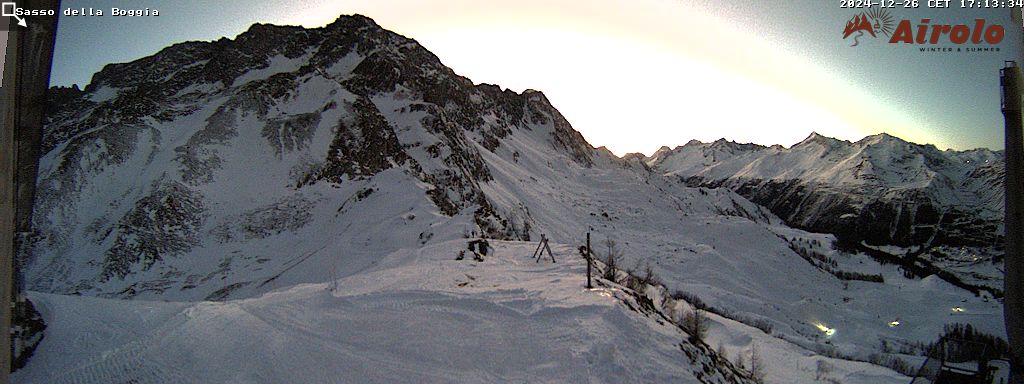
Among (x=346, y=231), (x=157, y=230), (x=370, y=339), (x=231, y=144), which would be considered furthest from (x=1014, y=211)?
(x=231, y=144)

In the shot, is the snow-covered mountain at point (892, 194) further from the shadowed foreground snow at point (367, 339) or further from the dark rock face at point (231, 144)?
the shadowed foreground snow at point (367, 339)

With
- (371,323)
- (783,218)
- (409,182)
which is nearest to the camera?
(371,323)

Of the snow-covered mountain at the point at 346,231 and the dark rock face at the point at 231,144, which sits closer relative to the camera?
the snow-covered mountain at the point at 346,231

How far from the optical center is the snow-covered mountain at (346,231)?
6.06 m

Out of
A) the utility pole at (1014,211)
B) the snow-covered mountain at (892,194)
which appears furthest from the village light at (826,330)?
the snow-covered mountain at (892,194)

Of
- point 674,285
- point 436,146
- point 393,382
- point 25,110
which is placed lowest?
point 674,285

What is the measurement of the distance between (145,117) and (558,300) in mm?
45683

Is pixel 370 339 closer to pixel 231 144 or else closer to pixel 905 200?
pixel 231 144

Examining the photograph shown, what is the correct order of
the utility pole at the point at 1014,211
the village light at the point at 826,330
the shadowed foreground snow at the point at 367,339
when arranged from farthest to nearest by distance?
the village light at the point at 826,330 → the shadowed foreground snow at the point at 367,339 → the utility pole at the point at 1014,211

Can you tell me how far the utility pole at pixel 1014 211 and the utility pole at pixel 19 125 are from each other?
7786mm

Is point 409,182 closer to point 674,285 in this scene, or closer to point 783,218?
point 674,285

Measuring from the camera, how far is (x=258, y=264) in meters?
23.4

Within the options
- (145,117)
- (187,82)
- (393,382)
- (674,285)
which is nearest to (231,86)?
(187,82)

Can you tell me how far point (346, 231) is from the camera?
75.2ft
